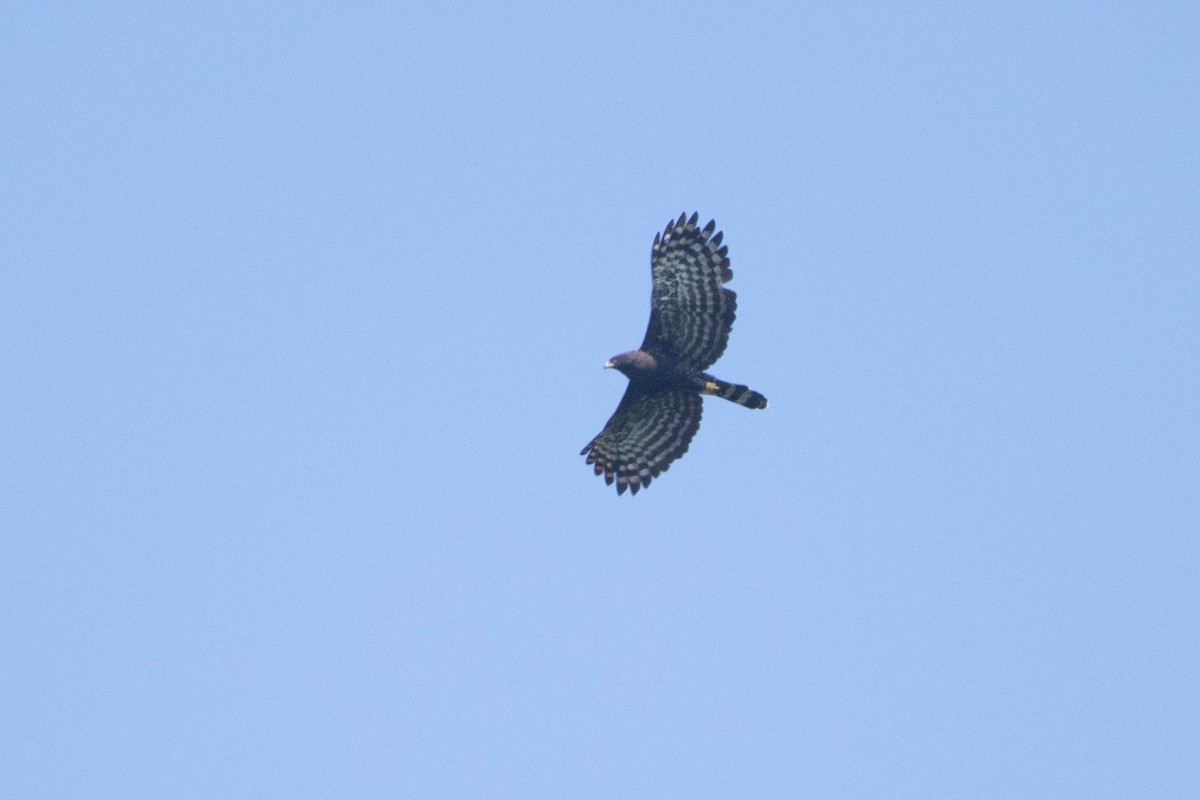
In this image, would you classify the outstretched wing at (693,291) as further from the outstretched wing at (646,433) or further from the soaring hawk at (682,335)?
the outstretched wing at (646,433)

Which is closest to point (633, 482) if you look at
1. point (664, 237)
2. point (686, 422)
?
point (686, 422)

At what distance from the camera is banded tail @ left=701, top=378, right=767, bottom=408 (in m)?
37.0

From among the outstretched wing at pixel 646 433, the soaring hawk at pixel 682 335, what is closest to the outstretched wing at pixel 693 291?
the soaring hawk at pixel 682 335

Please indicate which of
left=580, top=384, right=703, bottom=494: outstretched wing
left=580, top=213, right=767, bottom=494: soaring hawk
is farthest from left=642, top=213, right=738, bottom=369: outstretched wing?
left=580, top=384, right=703, bottom=494: outstretched wing

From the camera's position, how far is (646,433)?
125 feet

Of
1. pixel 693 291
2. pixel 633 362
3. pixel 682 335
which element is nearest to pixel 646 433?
pixel 633 362

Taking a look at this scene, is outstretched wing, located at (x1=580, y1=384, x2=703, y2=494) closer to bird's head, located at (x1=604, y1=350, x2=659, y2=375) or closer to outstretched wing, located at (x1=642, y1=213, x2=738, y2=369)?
bird's head, located at (x1=604, y1=350, x2=659, y2=375)

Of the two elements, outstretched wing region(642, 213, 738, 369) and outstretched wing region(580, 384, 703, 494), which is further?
outstretched wing region(580, 384, 703, 494)

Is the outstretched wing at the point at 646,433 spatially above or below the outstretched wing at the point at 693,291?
below

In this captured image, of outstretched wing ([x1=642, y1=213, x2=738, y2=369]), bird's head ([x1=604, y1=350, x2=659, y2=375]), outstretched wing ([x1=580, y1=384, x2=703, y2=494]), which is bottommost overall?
outstretched wing ([x1=580, y1=384, x2=703, y2=494])

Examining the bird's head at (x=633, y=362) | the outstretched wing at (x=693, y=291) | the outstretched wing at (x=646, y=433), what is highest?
the outstretched wing at (x=693, y=291)

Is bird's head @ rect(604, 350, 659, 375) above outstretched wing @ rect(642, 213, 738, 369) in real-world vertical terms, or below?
below

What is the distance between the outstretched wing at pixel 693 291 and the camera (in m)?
36.8

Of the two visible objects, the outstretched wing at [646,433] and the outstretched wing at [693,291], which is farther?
the outstretched wing at [646,433]
